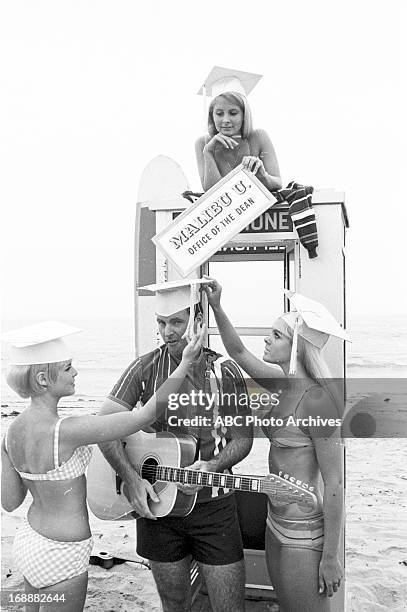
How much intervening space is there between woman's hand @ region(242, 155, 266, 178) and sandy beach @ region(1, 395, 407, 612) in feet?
3.10

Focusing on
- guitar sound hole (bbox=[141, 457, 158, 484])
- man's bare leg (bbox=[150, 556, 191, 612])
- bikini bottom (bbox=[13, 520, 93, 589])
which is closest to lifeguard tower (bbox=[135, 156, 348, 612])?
man's bare leg (bbox=[150, 556, 191, 612])

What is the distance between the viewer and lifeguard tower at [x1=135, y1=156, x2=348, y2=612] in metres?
1.85

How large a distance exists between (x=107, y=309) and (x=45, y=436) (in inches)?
18.2

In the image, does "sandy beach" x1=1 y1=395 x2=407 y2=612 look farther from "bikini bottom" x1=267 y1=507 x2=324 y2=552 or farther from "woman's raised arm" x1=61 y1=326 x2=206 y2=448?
"woman's raised arm" x1=61 y1=326 x2=206 y2=448

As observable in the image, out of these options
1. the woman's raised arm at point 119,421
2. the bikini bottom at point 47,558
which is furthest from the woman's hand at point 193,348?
the bikini bottom at point 47,558

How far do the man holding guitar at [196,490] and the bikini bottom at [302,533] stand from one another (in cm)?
18

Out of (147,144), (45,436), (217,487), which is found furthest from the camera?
(147,144)

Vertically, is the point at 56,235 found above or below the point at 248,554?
above

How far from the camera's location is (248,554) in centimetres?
215

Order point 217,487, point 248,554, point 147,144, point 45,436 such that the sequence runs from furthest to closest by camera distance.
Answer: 1. point 248,554
2. point 147,144
3. point 217,487
4. point 45,436

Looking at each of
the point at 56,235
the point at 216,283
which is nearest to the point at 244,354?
the point at 216,283

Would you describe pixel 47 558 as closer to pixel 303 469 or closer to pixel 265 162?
pixel 303 469

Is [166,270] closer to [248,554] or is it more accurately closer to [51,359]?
[51,359]

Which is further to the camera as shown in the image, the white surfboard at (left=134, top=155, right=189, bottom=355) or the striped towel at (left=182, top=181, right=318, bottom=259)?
the white surfboard at (left=134, top=155, right=189, bottom=355)
